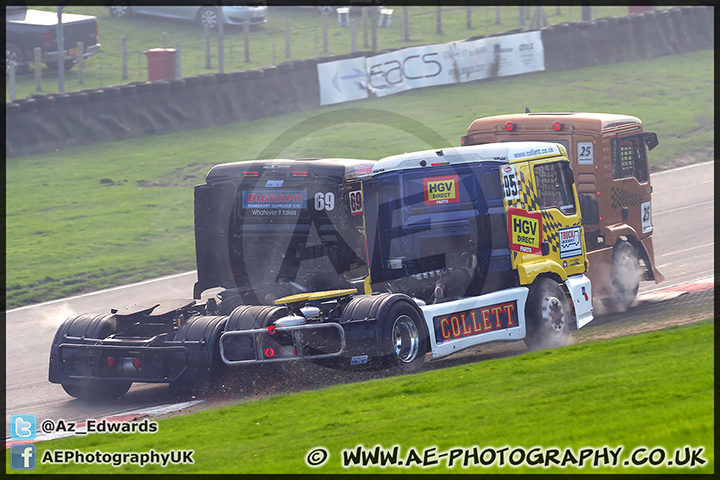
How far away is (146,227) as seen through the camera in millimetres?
20625

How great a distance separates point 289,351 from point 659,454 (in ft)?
17.4

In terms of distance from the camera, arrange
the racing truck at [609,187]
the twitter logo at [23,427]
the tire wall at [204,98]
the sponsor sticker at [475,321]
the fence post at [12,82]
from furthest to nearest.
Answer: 1. the fence post at [12,82]
2. the tire wall at [204,98]
3. the racing truck at [609,187]
4. the sponsor sticker at [475,321]
5. the twitter logo at [23,427]

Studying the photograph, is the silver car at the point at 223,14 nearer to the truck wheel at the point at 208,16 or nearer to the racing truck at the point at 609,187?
the truck wheel at the point at 208,16

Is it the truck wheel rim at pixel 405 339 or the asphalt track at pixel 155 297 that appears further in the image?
the asphalt track at pixel 155 297

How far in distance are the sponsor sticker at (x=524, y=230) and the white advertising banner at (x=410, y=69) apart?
1763cm

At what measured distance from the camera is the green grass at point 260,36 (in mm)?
30531

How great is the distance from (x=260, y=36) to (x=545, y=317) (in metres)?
25.0

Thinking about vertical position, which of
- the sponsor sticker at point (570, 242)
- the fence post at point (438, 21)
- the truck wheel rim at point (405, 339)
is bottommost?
the truck wheel rim at point (405, 339)

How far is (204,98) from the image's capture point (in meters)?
26.5

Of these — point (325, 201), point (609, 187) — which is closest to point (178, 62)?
point (609, 187)

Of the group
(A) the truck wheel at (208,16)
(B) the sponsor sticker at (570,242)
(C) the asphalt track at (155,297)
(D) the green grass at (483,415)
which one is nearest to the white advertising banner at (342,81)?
(C) the asphalt track at (155,297)

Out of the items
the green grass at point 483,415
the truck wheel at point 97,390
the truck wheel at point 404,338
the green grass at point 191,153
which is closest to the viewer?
the green grass at point 483,415
